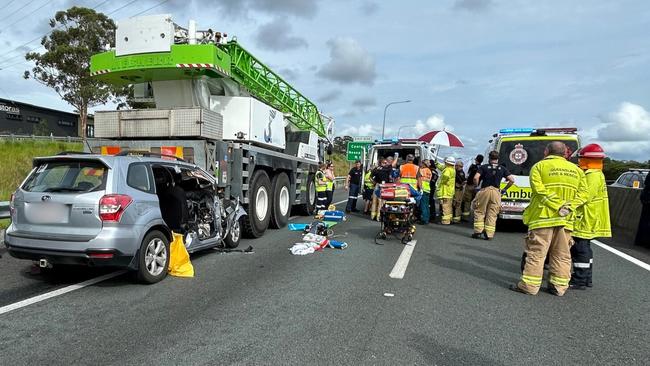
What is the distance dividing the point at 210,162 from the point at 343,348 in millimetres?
4830

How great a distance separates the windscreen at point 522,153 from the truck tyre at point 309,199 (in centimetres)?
517

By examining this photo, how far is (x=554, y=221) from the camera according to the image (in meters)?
5.26

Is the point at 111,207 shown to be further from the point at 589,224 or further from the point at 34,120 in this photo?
the point at 34,120

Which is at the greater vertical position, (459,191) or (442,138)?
(442,138)

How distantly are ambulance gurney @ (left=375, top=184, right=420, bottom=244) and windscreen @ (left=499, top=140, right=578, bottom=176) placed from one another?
3299mm

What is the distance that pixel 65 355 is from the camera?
11.1ft

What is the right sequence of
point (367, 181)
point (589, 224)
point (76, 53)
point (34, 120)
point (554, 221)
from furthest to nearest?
point (34, 120) → point (76, 53) → point (367, 181) → point (589, 224) → point (554, 221)

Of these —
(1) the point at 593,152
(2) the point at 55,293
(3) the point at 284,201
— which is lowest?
(2) the point at 55,293

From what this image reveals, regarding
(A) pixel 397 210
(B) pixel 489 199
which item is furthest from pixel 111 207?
(B) pixel 489 199

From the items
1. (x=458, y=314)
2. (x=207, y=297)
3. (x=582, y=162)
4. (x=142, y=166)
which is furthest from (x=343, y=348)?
(x=582, y=162)

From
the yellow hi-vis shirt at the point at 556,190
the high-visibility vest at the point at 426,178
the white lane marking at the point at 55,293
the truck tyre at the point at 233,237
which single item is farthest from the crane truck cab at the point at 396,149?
the white lane marking at the point at 55,293

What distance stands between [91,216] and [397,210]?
5491 millimetres

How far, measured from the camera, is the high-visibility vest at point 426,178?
1197 cm

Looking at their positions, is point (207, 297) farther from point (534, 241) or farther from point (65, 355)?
point (534, 241)
